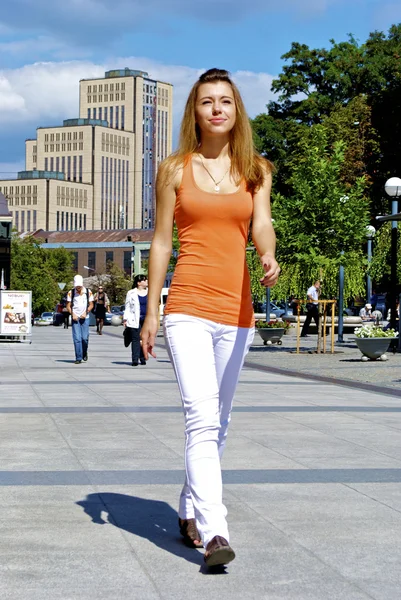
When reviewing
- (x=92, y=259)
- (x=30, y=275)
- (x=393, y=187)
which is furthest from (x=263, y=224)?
(x=92, y=259)

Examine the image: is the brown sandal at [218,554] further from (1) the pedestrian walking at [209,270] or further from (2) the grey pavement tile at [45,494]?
(2) the grey pavement tile at [45,494]

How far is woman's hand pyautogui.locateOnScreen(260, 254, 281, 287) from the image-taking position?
14.9 feet

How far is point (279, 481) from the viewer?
646cm

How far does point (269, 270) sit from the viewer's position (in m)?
4.54

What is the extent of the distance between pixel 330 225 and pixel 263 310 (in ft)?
139

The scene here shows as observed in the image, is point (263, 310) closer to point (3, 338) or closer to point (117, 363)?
point (3, 338)

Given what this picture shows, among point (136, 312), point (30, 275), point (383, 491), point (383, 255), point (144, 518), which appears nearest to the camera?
point (144, 518)

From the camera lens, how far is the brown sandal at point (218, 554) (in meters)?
4.17

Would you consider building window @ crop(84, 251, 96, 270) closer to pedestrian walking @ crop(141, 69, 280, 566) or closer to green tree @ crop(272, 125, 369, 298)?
green tree @ crop(272, 125, 369, 298)

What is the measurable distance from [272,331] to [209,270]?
25.0 m

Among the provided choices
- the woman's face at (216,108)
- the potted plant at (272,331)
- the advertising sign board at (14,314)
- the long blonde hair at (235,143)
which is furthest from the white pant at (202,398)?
the advertising sign board at (14,314)

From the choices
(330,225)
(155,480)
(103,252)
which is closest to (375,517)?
(155,480)

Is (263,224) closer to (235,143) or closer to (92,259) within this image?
(235,143)

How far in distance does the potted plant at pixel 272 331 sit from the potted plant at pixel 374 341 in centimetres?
778
